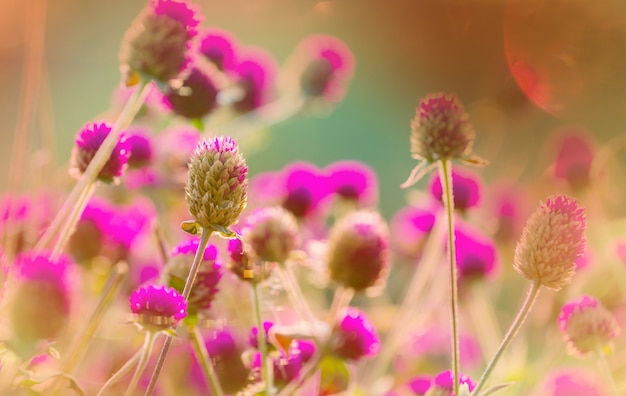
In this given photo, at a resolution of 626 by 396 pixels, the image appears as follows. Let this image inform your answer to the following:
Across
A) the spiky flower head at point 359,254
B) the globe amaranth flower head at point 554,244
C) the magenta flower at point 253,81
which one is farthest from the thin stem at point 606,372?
the magenta flower at point 253,81

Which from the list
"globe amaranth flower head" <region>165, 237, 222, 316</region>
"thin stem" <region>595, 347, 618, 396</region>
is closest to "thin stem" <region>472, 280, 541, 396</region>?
"thin stem" <region>595, 347, 618, 396</region>

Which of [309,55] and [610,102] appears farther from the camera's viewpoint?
[610,102]

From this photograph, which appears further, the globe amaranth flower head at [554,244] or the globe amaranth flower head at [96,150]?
the globe amaranth flower head at [96,150]

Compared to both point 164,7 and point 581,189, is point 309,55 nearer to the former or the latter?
point 581,189

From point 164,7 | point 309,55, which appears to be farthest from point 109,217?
point 309,55

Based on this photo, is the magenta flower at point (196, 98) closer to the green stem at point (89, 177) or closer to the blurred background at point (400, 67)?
the green stem at point (89, 177)

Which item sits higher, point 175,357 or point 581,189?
point 581,189
